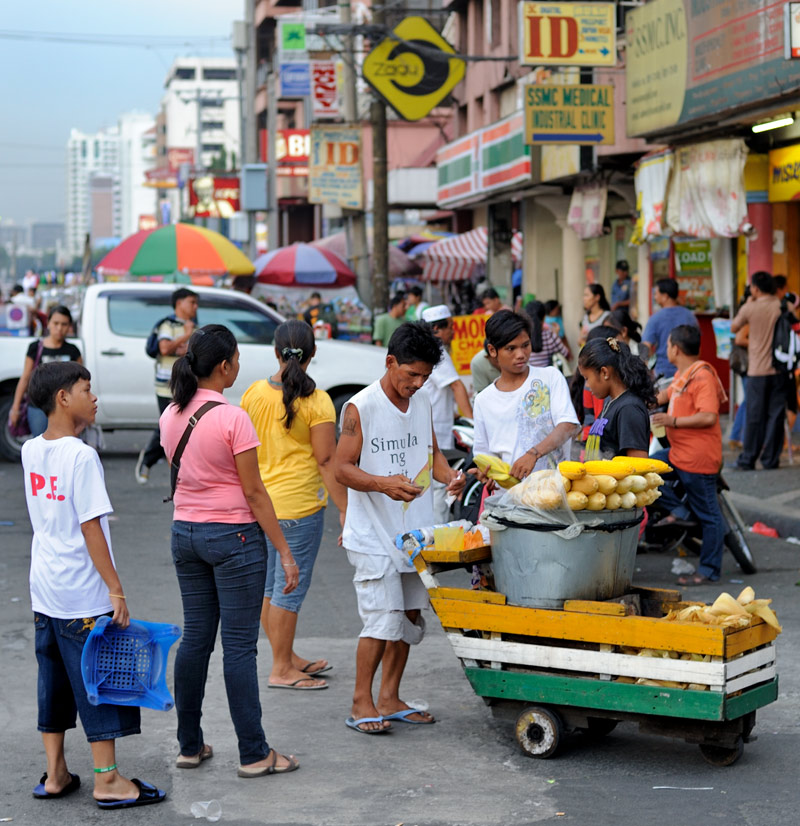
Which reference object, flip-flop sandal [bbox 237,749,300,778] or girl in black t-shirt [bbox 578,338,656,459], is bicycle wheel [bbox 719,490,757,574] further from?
flip-flop sandal [bbox 237,749,300,778]

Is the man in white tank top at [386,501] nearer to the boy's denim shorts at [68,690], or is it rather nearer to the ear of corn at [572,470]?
the ear of corn at [572,470]

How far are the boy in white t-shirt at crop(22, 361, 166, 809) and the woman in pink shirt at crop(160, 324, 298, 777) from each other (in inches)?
13.1

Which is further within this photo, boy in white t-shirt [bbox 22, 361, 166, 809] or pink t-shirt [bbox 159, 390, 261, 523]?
pink t-shirt [bbox 159, 390, 261, 523]

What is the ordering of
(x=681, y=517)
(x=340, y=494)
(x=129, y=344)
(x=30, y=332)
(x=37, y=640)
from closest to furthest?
(x=37, y=640) < (x=340, y=494) < (x=681, y=517) < (x=129, y=344) < (x=30, y=332)

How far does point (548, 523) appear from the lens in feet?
17.5

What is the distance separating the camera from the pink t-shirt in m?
5.08

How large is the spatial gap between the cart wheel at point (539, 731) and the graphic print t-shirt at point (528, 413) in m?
1.31

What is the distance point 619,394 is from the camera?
21.7ft

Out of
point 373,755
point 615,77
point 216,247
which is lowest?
point 373,755

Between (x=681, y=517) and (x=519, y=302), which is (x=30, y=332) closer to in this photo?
(x=519, y=302)

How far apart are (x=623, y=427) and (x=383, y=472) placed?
1318 mm

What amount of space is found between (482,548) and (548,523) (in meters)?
0.66

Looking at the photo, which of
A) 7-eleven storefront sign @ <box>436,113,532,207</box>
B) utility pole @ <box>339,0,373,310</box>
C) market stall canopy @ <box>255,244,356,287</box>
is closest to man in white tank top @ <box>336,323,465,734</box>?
7-eleven storefront sign @ <box>436,113,532,207</box>

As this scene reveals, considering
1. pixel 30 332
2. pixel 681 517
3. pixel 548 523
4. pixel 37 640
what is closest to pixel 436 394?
pixel 681 517
